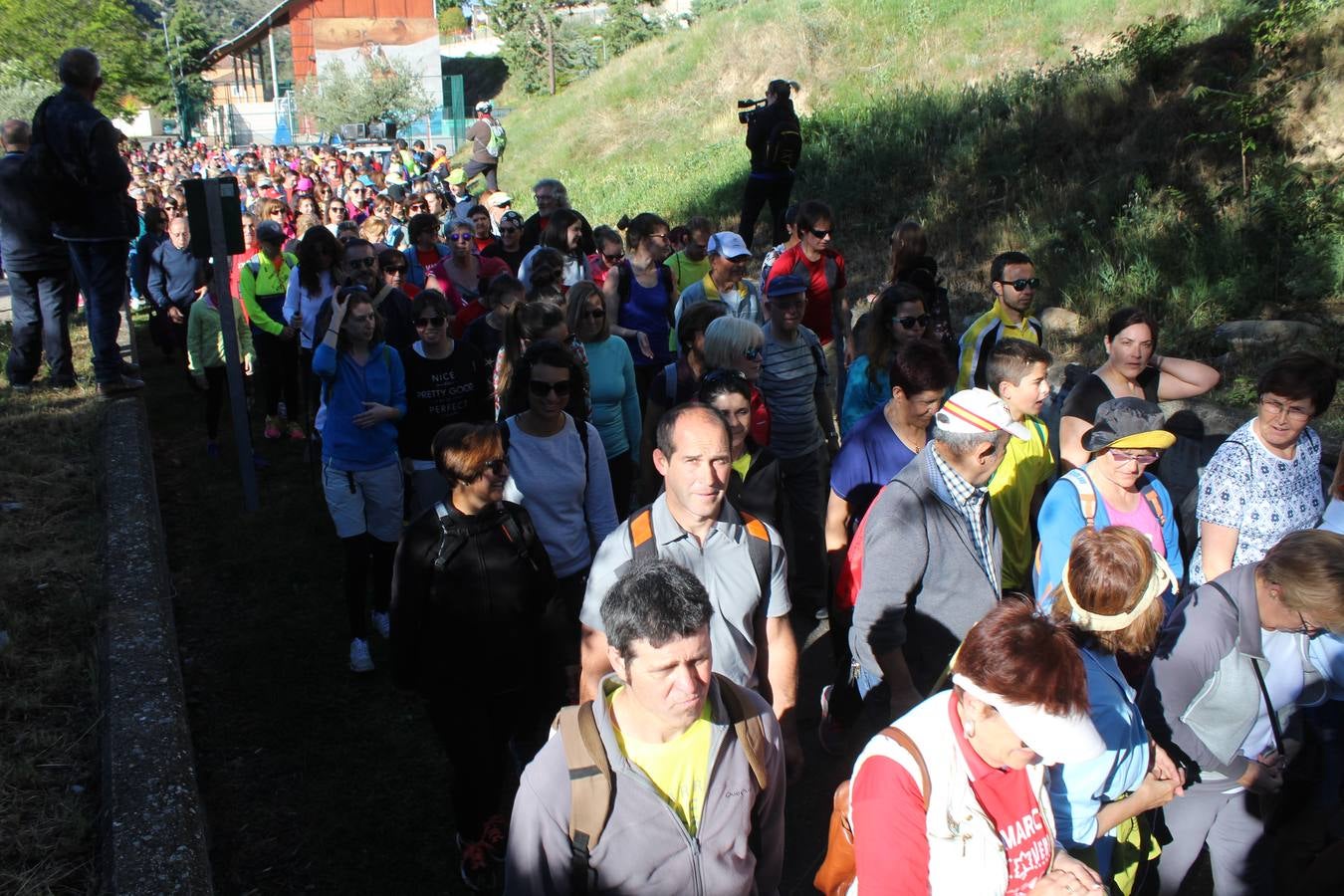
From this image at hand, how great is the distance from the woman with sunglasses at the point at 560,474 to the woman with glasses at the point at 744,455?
22.2 inches

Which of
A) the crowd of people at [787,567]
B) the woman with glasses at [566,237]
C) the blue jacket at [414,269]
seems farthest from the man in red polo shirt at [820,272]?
the blue jacket at [414,269]

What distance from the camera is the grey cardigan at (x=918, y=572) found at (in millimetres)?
3645

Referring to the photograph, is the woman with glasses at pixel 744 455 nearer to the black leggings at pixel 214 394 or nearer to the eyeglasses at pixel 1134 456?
the eyeglasses at pixel 1134 456

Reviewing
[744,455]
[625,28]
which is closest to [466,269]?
[744,455]

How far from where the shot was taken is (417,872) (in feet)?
13.9

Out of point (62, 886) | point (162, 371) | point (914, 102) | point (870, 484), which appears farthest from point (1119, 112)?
point (62, 886)

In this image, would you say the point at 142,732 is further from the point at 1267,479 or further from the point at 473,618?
the point at 1267,479

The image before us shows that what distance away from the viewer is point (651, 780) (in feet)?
8.25

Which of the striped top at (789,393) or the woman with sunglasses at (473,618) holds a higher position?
the striped top at (789,393)

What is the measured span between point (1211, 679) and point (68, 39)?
4781cm

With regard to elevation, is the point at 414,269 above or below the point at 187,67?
below

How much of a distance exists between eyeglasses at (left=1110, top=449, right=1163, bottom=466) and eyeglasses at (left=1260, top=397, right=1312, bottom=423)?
71cm

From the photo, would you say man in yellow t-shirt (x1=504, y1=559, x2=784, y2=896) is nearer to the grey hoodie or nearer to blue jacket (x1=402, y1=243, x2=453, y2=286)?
the grey hoodie

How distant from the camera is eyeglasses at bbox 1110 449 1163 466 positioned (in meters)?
4.13
